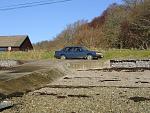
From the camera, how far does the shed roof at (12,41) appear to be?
81.6 meters

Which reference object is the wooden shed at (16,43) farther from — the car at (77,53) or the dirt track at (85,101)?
the dirt track at (85,101)

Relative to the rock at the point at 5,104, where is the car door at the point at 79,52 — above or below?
above

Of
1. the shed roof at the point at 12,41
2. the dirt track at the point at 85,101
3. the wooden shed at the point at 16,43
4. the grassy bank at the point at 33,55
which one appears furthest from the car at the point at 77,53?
the shed roof at the point at 12,41

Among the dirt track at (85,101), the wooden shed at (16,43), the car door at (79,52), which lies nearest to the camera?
the dirt track at (85,101)

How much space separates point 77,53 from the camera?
43.7 meters

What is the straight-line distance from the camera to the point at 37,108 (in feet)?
40.7

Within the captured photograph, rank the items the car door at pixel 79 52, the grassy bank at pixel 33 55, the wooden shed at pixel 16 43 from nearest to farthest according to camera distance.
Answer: the car door at pixel 79 52
the grassy bank at pixel 33 55
the wooden shed at pixel 16 43

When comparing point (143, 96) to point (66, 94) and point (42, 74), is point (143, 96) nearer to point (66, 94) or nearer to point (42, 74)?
point (66, 94)

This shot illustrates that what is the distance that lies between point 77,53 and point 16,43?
40.2 m

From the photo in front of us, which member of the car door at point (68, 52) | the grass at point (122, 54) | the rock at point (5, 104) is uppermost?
the car door at point (68, 52)

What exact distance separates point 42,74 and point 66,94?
23.8 ft

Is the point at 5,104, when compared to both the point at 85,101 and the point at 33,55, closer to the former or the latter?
the point at 85,101

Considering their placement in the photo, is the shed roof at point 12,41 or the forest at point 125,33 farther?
the shed roof at point 12,41

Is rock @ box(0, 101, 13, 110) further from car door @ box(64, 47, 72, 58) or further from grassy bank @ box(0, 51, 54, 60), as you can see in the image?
grassy bank @ box(0, 51, 54, 60)
